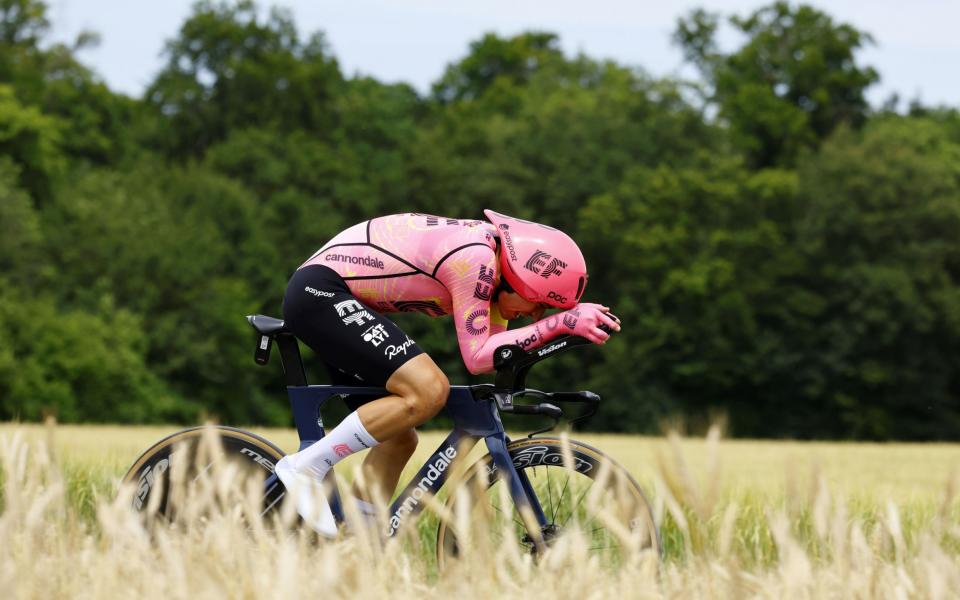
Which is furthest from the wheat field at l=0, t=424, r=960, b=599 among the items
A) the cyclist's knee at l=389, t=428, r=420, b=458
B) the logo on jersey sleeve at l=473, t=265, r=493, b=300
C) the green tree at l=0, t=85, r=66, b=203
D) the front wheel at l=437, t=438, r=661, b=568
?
the green tree at l=0, t=85, r=66, b=203

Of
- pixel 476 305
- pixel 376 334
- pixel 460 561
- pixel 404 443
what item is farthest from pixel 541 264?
pixel 460 561

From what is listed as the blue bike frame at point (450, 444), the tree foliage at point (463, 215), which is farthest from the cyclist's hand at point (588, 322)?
the tree foliage at point (463, 215)

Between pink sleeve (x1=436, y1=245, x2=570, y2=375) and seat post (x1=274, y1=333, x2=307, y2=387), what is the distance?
2.74 ft

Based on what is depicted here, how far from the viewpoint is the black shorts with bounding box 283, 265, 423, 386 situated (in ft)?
17.3

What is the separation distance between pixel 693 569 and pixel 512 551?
2.64 ft

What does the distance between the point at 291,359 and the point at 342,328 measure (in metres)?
0.43

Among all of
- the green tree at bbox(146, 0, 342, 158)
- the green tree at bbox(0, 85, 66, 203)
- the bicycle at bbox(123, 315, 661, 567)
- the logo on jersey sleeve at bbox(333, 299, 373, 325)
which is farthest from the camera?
the green tree at bbox(146, 0, 342, 158)

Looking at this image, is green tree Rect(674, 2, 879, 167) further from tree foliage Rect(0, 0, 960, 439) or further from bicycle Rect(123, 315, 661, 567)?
bicycle Rect(123, 315, 661, 567)

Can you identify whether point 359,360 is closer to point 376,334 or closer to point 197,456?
point 376,334

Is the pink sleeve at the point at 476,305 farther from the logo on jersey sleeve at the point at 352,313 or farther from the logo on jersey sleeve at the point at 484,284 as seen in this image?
the logo on jersey sleeve at the point at 352,313

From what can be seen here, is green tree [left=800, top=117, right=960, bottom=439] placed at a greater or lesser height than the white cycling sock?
greater

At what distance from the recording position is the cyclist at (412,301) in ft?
16.8

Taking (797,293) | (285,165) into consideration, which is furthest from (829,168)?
(285,165)

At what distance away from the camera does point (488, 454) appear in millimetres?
5273
